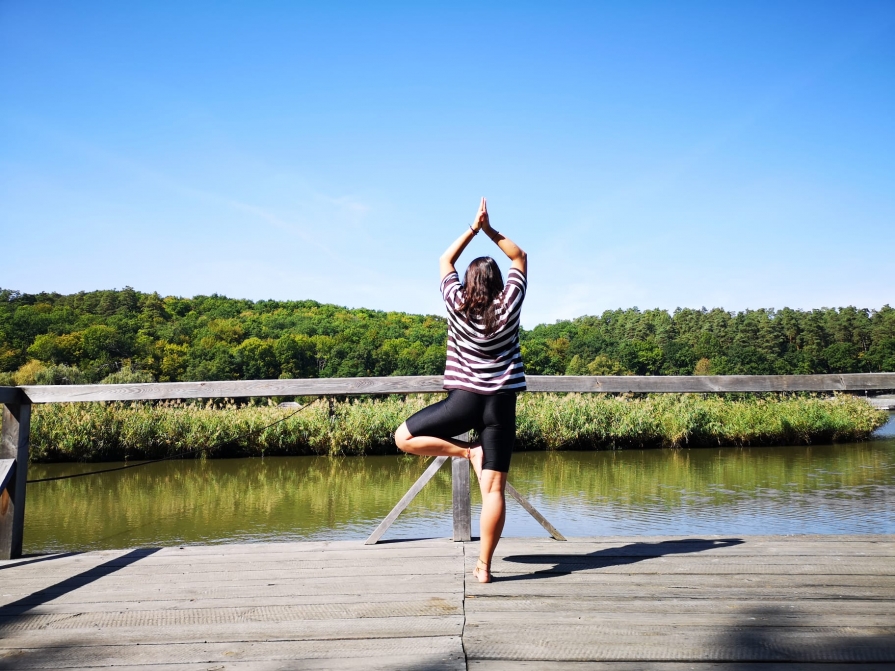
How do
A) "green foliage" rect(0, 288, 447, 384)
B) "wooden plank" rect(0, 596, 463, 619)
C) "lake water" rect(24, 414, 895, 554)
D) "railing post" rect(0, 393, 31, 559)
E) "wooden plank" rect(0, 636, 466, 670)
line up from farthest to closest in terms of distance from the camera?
"green foliage" rect(0, 288, 447, 384) → "lake water" rect(24, 414, 895, 554) → "railing post" rect(0, 393, 31, 559) → "wooden plank" rect(0, 596, 463, 619) → "wooden plank" rect(0, 636, 466, 670)

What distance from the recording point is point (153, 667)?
1913mm

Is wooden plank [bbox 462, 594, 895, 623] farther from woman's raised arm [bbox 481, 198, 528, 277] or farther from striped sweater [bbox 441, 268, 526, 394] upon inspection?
woman's raised arm [bbox 481, 198, 528, 277]

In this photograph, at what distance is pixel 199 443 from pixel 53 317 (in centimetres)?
3282

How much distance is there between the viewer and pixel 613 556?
3.16m

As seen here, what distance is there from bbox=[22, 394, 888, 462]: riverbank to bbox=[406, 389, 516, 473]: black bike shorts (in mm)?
10728

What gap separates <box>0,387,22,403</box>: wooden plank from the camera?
3.36 meters

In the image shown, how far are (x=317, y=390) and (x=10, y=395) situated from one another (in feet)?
5.41

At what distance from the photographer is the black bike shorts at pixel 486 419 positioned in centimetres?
264

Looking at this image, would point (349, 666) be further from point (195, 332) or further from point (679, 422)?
point (195, 332)

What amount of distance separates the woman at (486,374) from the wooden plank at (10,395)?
233 cm

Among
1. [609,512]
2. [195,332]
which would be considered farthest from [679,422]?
[195,332]

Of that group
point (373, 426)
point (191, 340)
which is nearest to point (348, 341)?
point (191, 340)

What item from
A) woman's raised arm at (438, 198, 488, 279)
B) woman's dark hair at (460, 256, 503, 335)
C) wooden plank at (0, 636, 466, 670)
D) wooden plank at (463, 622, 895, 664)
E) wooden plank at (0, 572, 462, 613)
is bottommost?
wooden plank at (0, 572, 462, 613)

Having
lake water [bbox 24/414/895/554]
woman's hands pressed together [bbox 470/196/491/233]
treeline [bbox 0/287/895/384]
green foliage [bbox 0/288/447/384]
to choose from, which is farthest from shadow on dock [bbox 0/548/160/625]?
treeline [bbox 0/287/895/384]
